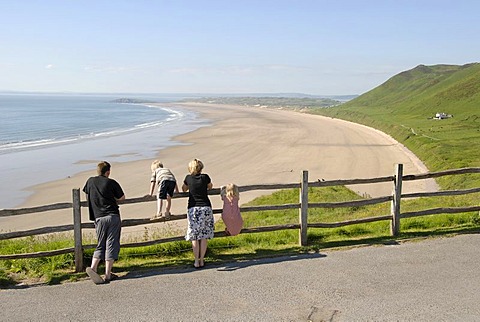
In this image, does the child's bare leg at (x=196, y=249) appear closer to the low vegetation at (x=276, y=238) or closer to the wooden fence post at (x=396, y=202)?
the low vegetation at (x=276, y=238)

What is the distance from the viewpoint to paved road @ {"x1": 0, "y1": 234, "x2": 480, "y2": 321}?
606 centimetres

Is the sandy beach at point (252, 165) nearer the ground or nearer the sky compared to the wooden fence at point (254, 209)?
nearer the ground

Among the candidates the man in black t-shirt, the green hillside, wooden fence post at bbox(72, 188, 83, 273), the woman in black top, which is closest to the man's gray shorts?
the man in black t-shirt

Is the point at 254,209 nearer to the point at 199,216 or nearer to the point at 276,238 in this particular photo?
the point at 276,238

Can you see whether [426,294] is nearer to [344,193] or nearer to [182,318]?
[182,318]

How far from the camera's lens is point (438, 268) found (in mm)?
7664

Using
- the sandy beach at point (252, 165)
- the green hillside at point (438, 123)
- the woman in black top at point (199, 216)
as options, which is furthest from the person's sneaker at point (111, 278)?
the green hillside at point (438, 123)

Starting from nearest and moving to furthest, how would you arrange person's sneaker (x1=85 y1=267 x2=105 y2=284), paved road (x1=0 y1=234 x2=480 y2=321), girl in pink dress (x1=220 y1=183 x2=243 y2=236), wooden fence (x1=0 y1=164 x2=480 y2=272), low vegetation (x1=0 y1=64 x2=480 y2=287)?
paved road (x1=0 y1=234 x2=480 y2=321) < person's sneaker (x1=85 y1=267 x2=105 y2=284) < wooden fence (x1=0 y1=164 x2=480 y2=272) < low vegetation (x1=0 y1=64 x2=480 y2=287) < girl in pink dress (x1=220 y1=183 x2=243 y2=236)

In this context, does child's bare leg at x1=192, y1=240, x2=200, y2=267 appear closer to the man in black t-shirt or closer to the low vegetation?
the low vegetation

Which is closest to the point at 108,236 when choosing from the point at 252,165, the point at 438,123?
the point at 252,165

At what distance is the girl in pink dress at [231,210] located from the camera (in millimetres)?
8195

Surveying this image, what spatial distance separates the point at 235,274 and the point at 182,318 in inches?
65.5

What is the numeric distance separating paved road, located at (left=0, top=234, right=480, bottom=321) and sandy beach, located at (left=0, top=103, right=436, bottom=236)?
849 centimetres

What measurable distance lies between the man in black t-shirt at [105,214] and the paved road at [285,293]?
1.28ft
